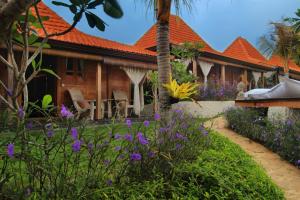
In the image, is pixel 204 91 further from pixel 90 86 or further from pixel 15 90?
pixel 15 90

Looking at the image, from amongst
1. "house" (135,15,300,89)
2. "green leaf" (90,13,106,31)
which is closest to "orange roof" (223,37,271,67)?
"house" (135,15,300,89)

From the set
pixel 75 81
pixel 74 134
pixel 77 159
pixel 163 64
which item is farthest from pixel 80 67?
pixel 74 134

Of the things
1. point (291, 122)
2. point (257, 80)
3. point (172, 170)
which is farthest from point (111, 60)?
point (257, 80)

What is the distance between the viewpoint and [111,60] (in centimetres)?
1395

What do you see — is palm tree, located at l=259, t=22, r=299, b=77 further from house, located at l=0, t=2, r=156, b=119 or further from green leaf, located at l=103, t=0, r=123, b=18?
green leaf, located at l=103, t=0, r=123, b=18

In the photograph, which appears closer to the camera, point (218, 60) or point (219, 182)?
point (219, 182)

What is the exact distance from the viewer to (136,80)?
1503 centimetres

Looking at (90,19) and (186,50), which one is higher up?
(186,50)

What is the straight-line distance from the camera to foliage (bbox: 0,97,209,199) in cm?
273

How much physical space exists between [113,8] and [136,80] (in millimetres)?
13198

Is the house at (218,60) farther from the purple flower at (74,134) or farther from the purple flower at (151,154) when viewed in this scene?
the purple flower at (74,134)

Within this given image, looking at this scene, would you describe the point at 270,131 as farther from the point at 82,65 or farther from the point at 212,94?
the point at 82,65

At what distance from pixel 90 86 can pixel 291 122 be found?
9194mm

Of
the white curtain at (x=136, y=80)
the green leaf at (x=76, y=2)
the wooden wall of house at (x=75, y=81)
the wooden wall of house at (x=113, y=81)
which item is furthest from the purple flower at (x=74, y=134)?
the wooden wall of house at (x=113, y=81)
